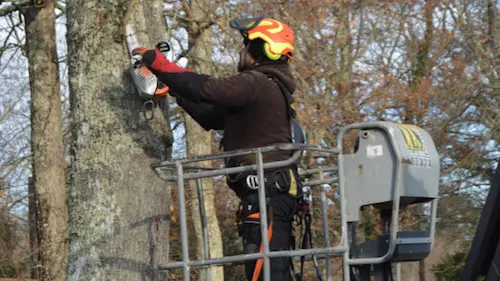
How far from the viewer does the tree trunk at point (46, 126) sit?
12.8 metres

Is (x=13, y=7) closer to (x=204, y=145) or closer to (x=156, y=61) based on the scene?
(x=204, y=145)

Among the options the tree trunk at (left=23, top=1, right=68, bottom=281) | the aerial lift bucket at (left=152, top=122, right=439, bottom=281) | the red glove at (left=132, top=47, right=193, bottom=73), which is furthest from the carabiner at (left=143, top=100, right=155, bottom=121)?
the tree trunk at (left=23, top=1, right=68, bottom=281)

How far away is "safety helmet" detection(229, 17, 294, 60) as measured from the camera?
4.29m

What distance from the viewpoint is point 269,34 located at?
4.30 metres

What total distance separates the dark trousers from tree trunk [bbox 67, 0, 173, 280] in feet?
1.48

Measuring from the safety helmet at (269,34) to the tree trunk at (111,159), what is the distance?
550 mm

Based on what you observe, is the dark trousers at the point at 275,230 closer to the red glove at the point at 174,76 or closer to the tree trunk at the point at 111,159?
the tree trunk at the point at 111,159

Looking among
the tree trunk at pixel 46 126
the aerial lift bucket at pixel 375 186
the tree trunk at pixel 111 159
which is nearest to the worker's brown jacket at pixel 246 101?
the tree trunk at pixel 111 159

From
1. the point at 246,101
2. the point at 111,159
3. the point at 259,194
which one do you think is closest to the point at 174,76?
the point at 246,101

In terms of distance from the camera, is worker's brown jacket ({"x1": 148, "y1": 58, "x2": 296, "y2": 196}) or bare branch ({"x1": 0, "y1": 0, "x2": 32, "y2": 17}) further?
bare branch ({"x1": 0, "y1": 0, "x2": 32, "y2": 17})

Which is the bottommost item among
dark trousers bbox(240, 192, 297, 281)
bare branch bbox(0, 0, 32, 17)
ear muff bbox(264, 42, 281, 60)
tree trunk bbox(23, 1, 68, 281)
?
dark trousers bbox(240, 192, 297, 281)

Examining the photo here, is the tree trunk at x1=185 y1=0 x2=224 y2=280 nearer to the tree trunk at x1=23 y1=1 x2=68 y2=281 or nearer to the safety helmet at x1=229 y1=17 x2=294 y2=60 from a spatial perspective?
the tree trunk at x1=23 y1=1 x2=68 y2=281

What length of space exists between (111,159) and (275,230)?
0.96m

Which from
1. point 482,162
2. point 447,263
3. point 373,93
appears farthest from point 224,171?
point 447,263
